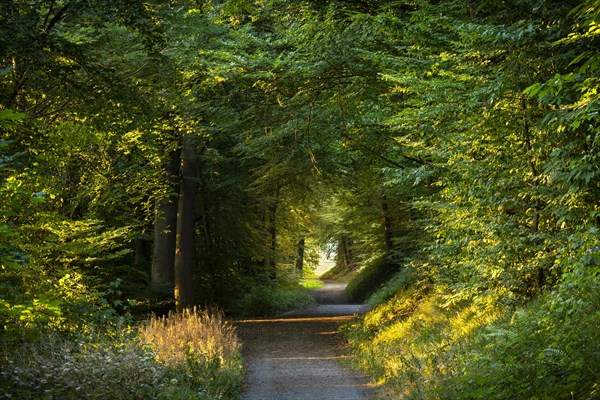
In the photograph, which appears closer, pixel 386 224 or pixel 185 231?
pixel 185 231

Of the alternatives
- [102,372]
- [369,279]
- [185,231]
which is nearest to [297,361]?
[185,231]

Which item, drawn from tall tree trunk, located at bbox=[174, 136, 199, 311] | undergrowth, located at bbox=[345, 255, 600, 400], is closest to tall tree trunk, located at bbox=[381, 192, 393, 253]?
tall tree trunk, located at bbox=[174, 136, 199, 311]

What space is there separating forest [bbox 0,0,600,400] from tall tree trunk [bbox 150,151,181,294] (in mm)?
1258

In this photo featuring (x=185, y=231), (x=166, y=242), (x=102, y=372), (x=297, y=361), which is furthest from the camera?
(x=166, y=242)

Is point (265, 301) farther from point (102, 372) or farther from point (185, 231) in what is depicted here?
point (102, 372)

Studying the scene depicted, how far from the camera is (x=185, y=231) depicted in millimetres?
21344

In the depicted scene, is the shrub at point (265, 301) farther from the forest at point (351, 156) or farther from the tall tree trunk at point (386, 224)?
the forest at point (351, 156)

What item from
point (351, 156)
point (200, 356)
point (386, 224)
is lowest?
point (200, 356)

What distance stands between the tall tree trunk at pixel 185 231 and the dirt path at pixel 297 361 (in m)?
2.27

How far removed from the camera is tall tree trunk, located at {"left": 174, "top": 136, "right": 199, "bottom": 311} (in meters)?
21.1

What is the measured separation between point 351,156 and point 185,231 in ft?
20.0

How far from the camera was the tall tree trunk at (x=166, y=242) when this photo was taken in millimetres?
21672

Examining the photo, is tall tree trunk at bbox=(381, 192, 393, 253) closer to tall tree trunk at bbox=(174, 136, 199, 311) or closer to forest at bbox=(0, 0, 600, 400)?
forest at bbox=(0, 0, 600, 400)

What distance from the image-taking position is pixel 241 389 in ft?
37.9
